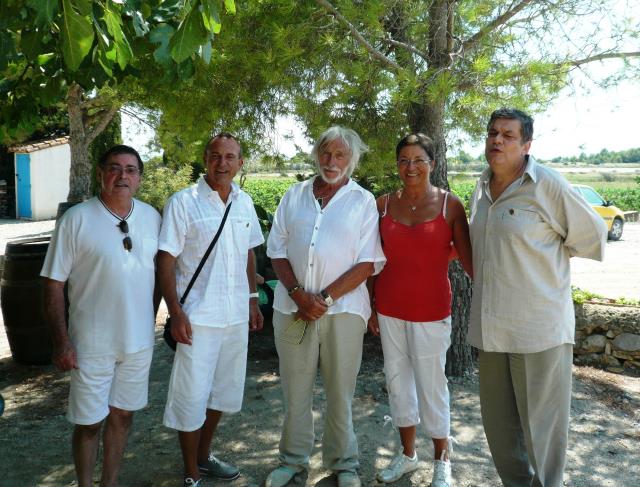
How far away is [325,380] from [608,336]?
3.57 metres

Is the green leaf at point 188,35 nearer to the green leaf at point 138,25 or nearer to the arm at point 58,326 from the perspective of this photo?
the green leaf at point 138,25

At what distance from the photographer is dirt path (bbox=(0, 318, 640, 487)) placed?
139 inches

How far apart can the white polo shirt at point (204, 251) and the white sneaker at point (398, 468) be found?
124cm

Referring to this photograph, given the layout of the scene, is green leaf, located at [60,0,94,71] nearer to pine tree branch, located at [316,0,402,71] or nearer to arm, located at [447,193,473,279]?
arm, located at [447,193,473,279]

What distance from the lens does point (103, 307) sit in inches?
113

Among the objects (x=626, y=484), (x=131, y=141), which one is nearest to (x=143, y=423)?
(x=626, y=484)

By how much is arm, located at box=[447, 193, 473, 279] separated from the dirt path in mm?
1341

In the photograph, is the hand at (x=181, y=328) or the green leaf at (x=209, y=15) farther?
the hand at (x=181, y=328)

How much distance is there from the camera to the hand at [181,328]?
3064mm

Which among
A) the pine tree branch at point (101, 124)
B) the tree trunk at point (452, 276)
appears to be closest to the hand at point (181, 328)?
the tree trunk at point (452, 276)

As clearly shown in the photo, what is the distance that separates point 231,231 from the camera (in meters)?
3.22

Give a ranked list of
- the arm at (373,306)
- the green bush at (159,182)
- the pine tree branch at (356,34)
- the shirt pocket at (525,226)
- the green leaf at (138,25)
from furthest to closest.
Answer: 1. the green bush at (159,182)
2. the pine tree branch at (356,34)
3. the arm at (373,306)
4. the shirt pocket at (525,226)
5. the green leaf at (138,25)

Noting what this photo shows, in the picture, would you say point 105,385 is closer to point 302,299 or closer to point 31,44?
point 302,299

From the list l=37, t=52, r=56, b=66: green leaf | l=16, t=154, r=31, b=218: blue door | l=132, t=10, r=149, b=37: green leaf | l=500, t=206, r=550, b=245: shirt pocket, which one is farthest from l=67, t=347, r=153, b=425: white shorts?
l=16, t=154, r=31, b=218: blue door
